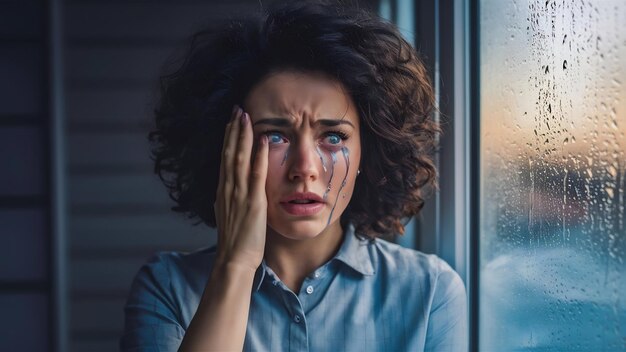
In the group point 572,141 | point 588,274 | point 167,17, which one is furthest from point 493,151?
point 167,17

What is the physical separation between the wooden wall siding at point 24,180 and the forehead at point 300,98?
1.97m

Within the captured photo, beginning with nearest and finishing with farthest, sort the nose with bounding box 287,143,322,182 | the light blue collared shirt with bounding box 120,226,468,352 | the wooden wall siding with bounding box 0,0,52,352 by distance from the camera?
the nose with bounding box 287,143,322,182 < the light blue collared shirt with bounding box 120,226,468,352 < the wooden wall siding with bounding box 0,0,52,352

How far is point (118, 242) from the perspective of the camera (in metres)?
3.24

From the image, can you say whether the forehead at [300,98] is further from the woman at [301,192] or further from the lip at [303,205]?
the lip at [303,205]

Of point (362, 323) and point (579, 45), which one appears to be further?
point (362, 323)

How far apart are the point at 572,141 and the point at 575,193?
9 centimetres

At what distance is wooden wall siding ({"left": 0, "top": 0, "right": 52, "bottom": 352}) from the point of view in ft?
10.0

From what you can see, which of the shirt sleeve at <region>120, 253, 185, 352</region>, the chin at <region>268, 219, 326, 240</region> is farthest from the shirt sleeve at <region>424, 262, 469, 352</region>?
the shirt sleeve at <region>120, 253, 185, 352</region>

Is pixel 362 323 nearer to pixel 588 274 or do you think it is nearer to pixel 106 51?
pixel 588 274

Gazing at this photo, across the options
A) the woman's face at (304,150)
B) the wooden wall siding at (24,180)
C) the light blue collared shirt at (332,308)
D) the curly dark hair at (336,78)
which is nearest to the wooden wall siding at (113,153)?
the wooden wall siding at (24,180)

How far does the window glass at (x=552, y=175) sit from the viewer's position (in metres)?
0.93

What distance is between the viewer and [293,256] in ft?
5.24


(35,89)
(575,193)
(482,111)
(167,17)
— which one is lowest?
(575,193)

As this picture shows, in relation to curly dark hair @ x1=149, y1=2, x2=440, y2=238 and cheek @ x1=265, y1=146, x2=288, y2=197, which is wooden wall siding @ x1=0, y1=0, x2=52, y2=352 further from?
cheek @ x1=265, y1=146, x2=288, y2=197
